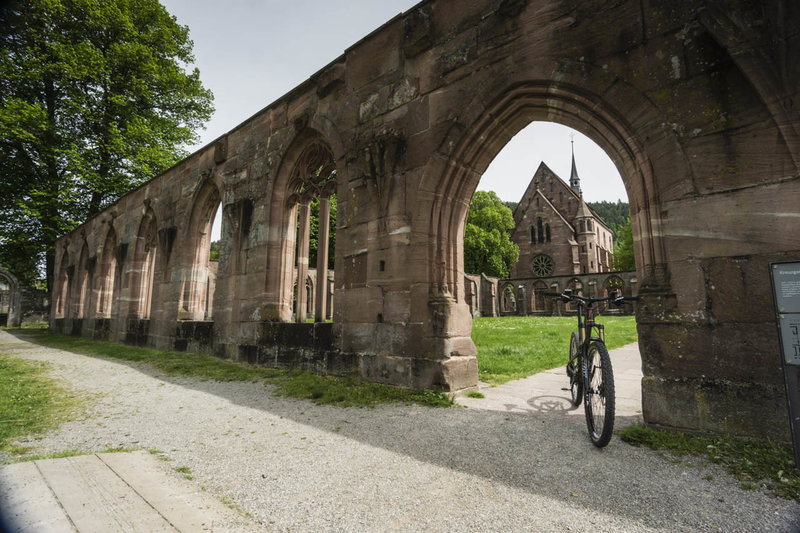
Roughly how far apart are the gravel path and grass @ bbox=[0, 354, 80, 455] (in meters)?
0.19

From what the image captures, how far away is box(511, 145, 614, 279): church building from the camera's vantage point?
125 ft

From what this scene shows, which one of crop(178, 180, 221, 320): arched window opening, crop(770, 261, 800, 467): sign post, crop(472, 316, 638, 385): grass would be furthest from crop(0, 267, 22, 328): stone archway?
crop(770, 261, 800, 467): sign post

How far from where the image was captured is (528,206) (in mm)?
41250

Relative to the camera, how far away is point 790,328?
6.79 ft

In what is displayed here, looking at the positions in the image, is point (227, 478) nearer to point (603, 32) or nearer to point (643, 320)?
point (643, 320)

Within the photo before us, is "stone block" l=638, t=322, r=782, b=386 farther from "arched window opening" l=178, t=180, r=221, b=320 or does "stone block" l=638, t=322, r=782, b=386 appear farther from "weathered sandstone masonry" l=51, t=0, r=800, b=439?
"arched window opening" l=178, t=180, r=221, b=320

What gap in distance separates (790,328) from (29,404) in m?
6.08

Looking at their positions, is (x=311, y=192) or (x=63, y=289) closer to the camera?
(x=311, y=192)

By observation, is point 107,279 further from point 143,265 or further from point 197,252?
point 197,252

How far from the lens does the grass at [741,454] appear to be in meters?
1.99

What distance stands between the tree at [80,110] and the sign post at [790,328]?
64.4 ft

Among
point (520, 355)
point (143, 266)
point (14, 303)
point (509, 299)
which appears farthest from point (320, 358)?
point (509, 299)

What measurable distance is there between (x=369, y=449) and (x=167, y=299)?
8.46 meters

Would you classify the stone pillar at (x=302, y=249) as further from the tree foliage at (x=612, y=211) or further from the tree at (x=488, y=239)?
the tree foliage at (x=612, y=211)
